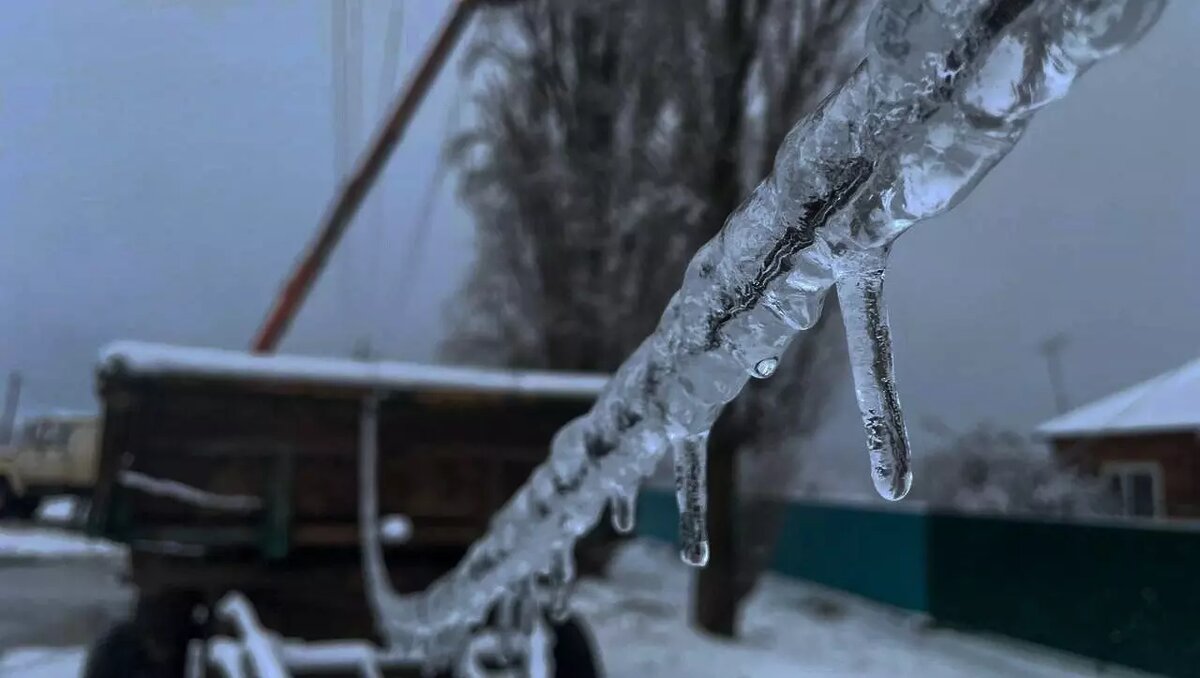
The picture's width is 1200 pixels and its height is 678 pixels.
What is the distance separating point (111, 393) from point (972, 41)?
418 cm

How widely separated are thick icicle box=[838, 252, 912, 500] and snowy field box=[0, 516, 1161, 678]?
252 inches

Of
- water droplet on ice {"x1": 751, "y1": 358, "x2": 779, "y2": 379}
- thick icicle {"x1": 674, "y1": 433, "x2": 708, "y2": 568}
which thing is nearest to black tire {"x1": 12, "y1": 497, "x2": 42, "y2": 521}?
thick icicle {"x1": 674, "y1": 433, "x2": 708, "y2": 568}

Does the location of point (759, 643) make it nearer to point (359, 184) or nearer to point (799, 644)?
point (799, 644)

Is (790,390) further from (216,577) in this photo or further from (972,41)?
(972,41)

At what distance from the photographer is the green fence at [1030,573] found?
29.3 ft

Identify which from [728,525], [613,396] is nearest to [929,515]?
[728,525]

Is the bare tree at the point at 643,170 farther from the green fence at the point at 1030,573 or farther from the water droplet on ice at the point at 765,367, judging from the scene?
the water droplet on ice at the point at 765,367

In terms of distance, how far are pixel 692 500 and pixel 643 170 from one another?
30.7ft

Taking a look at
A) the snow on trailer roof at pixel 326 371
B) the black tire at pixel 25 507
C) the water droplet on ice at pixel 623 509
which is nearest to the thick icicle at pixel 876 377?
the water droplet on ice at pixel 623 509

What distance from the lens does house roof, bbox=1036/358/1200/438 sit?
809cm

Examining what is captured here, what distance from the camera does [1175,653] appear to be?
28.3 feet

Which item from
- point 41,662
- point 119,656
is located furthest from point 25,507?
point 119,656

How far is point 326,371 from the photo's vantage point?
4980 millimetres

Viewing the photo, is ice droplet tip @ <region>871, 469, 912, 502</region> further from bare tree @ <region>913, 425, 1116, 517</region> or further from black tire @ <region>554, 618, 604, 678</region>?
bare tree @ <region>913, 425, 1116, 517</region>
